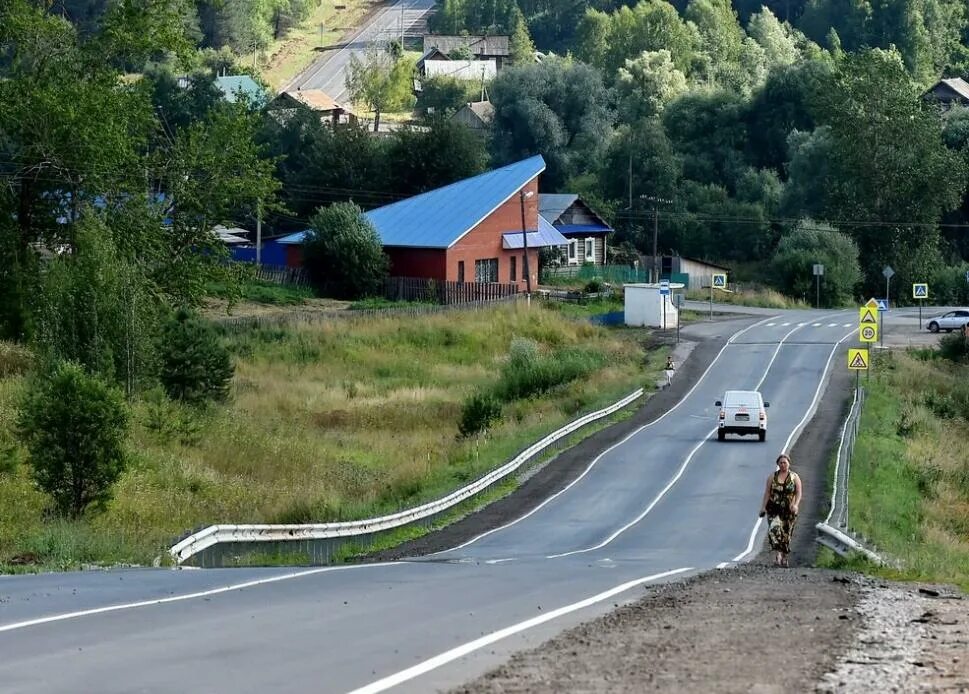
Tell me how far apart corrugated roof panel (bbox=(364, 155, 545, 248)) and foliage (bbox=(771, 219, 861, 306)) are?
19149 millimetres

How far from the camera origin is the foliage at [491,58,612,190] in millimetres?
127812

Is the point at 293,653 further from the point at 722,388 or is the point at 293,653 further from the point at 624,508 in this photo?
the point at 722,388

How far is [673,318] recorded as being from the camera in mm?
73125

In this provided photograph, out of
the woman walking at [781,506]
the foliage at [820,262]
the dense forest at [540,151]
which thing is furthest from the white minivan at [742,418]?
the foliage at [820,262]

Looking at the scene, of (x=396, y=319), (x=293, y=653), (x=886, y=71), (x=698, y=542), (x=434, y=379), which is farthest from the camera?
(x=886, y=71)

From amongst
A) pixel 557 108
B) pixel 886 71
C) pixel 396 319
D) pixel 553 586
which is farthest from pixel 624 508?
pixel 557 108

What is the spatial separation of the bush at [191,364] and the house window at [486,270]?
38.5 meters

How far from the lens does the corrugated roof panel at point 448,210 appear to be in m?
81.7

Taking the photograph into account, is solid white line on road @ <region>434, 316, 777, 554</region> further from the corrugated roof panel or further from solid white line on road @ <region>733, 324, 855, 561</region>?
the corrugated roof panel

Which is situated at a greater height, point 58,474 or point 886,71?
point 886,71

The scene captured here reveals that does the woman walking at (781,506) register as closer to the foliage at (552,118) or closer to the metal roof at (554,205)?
the metal roof at (554,205)

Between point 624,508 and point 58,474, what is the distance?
42.7 ft

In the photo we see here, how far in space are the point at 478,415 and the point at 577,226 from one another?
198 ft

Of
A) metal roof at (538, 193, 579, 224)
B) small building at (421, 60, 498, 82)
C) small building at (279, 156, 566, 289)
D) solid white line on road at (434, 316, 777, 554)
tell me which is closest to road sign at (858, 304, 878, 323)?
solid white line on road at (434, 316, 777, 554)
